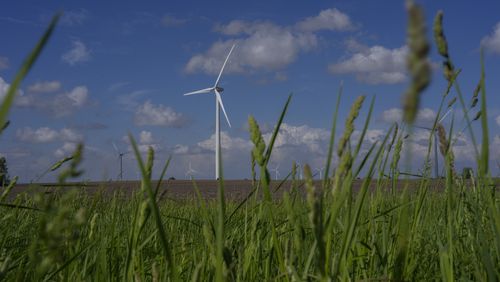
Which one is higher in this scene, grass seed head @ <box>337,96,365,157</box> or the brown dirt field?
grass seed head @ <box>337,96,365,157</box>

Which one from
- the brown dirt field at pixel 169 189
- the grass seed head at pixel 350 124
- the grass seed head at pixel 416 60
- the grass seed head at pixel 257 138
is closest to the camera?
the grass seed head at pixel 416 60

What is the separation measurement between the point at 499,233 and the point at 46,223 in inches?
43.6

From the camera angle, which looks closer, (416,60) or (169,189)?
(416,60)

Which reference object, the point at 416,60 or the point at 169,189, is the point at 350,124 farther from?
the point at 169,189

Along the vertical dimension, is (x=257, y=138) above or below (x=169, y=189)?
above

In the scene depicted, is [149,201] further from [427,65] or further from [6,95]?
[427,65]

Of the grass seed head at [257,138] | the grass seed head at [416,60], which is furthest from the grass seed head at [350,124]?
the grass seed head at [416,60]

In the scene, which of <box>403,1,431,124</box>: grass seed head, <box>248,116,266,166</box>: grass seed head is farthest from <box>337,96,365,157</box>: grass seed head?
<box>403,1,431,124</box>: grass seed head

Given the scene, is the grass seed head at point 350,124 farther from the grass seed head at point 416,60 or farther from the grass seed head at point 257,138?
the grass seed head at point 416,60

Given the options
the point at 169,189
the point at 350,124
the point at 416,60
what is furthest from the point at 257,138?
the point at 169,189

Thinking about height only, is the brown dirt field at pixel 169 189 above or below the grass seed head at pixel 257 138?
below

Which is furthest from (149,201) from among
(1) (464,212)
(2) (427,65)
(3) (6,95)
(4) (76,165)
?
(1) (464,212)

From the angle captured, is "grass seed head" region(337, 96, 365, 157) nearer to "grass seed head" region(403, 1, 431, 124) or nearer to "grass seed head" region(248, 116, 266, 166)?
"grass seed head" region(248, 116, 266, 166)

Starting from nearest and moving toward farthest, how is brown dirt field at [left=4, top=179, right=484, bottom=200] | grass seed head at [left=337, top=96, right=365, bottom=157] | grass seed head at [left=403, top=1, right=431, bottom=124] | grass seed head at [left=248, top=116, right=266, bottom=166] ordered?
grass seed head at [left=403, top=1, right=431, bottom=124] → grass seed head at [left=337, top=96, right=365, bottom=157] → grass seed head at [left=248, top=116, right=266, bottom=166] → brown dirt field at [left=4, top=179, right=484, bottom=200]
